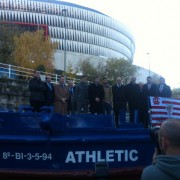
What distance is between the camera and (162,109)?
8562 mm

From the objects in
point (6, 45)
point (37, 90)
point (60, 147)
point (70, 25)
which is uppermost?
point (70, 25)

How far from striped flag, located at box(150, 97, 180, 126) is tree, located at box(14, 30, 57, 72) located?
111ft

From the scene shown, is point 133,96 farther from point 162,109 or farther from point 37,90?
point 162,109

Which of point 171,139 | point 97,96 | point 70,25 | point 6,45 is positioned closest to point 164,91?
point 97,96

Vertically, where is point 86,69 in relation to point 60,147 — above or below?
above

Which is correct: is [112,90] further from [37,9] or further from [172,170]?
[37,9]

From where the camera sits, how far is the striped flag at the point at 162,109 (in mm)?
8375

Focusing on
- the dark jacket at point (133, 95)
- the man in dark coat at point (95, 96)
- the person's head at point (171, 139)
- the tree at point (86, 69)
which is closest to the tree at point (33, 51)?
the tree at point (86, 69)

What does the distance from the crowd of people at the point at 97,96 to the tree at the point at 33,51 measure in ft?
98.3

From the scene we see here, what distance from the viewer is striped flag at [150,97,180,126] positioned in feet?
27.5

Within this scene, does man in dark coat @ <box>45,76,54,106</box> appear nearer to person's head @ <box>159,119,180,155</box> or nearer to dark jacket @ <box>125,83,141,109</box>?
dark jacket @ <box>125,83,141,109</box>

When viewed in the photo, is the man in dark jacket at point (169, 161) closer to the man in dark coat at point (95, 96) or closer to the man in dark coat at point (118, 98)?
the man in dark coat at point (95, 96)

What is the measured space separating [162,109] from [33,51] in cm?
3788

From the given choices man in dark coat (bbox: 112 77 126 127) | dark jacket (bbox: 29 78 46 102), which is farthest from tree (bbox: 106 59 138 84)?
dark jacket (bbox: 29 78 46 102)
